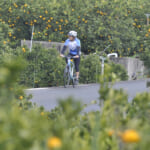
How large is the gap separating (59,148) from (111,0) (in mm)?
16207

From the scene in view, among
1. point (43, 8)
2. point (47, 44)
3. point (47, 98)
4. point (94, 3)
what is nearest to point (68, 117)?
point (47, 98)

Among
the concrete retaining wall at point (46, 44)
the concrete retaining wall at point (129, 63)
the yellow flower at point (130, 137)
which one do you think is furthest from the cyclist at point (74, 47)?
the yellow flower at point (130, 137)

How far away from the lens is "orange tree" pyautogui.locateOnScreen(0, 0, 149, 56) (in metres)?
15.9

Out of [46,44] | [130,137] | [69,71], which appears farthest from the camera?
[46,44]

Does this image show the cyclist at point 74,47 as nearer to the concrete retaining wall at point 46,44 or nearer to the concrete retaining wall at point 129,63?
the concrete retaining wall at point 46,44

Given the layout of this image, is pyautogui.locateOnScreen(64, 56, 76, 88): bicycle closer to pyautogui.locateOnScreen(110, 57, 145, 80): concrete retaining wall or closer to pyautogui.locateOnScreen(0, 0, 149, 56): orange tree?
pyautogui.locateOnScreen(0, 0, 149, 56): orange tree

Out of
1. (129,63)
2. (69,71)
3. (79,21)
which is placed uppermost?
(79,21)

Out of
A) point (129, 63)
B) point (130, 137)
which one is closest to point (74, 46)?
point (129, 63)

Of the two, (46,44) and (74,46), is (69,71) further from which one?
(46,44)

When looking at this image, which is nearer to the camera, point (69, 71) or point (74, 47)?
point (69, 71)

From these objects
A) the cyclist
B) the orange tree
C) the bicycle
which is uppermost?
the orange tree

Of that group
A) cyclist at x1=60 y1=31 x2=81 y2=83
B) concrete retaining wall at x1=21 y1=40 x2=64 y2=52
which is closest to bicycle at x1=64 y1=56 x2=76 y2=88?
cyclist at x1=60 y1=31 x2=81 y2=83

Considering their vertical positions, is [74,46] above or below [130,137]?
above

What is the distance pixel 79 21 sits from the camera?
55.0 ft
